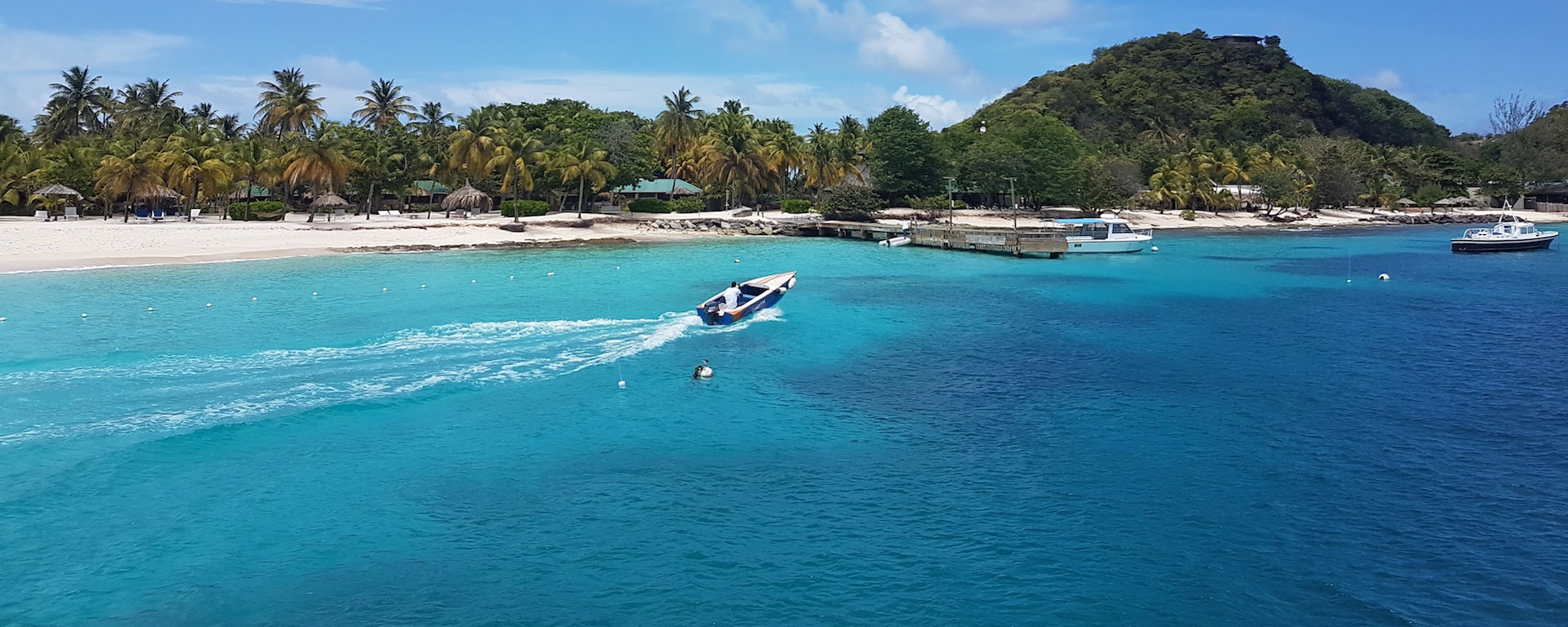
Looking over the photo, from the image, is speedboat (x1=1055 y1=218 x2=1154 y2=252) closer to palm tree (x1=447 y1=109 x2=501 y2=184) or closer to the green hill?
palm tree (x1=447 y1=109 x2=501 y2=184)

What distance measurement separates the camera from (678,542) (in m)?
15.1

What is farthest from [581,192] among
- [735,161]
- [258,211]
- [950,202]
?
[950,202]

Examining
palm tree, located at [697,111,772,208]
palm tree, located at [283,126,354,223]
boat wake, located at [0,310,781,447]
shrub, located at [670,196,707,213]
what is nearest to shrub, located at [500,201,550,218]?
shrub, located at [670,196,707,213]

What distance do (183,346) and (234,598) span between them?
1896cm

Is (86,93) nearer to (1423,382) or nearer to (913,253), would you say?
(913,253)

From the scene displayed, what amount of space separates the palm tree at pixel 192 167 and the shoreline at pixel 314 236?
2590 millimetres

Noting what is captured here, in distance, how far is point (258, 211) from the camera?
77.4 meters

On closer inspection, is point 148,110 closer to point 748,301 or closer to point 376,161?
point 376,161

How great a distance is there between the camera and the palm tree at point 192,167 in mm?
69812

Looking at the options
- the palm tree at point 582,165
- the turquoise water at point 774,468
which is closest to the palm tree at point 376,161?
the palm tree at point 582,165

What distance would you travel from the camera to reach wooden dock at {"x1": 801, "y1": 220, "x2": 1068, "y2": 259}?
64.1 meters

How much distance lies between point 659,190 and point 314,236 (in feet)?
111

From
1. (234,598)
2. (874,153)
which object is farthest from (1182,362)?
(874,153)

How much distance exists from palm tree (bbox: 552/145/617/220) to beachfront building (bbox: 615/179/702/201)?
9.21 metres
